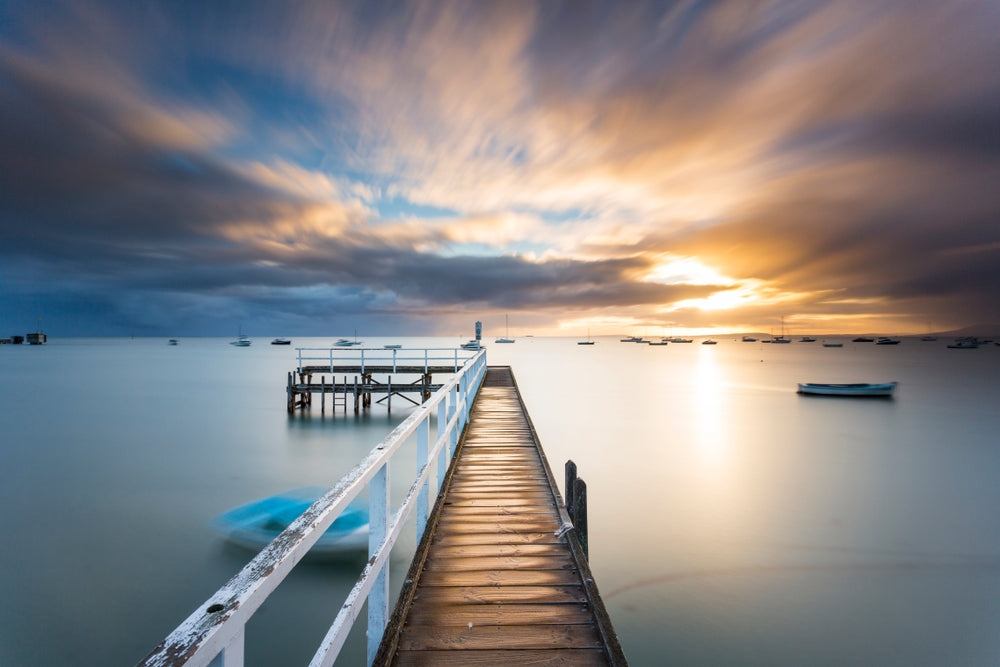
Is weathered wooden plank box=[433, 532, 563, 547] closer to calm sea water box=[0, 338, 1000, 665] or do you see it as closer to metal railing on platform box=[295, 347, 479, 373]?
calm sea water box=[0, 338, 1000, 665]

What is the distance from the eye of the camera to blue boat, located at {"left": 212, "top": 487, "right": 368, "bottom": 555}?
298 inches

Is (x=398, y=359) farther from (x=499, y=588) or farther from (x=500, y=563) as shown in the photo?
(x=499, y=588)

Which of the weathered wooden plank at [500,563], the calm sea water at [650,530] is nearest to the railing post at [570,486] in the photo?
the weathered wooden plank at [500,563]

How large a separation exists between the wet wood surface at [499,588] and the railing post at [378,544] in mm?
220

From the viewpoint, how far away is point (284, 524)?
8359 millimetres

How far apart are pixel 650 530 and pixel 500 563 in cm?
672

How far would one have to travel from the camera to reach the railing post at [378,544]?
239 centimetres

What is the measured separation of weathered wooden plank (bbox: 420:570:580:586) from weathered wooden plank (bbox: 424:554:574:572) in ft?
0.19

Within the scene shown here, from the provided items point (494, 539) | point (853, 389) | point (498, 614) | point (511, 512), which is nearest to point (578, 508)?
point (511, 512)

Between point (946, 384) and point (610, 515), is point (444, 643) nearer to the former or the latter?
point (610, 515)

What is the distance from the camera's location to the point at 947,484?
1277 centimetres

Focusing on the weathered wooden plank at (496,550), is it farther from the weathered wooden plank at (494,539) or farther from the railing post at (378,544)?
the railing post at (378,544)

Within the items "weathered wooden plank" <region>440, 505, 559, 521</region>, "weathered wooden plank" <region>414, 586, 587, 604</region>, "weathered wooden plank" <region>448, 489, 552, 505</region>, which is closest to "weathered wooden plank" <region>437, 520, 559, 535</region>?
"weathered wooden plank" <region>440, 505, 559, 521</region>

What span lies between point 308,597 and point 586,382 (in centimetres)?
3503
